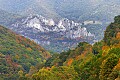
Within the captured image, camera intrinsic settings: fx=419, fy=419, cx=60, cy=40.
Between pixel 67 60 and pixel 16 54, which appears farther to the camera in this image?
pixel 16 54

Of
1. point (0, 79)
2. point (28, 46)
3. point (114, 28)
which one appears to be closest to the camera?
point (114, 28)

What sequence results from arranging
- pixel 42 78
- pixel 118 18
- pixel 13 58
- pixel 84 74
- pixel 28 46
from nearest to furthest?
pixel 84 74 < pixel 42 78 < pixel 118 18 < pixel 13 58 < pixel 28 46

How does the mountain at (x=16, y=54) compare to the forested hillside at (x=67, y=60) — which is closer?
the forested hillside at (x=67, y=60)

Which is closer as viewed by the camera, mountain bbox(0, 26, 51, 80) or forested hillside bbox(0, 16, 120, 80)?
forested hillside bbox(0, 16, 120, 80)

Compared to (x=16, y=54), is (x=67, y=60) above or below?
below

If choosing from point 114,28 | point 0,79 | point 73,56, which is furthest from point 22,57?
point 114,28

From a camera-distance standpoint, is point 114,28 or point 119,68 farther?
point 114,28

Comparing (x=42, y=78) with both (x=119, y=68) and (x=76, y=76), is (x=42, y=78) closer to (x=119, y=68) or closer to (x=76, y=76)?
(x=76, y=76)

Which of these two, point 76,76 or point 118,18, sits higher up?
point 118,18
